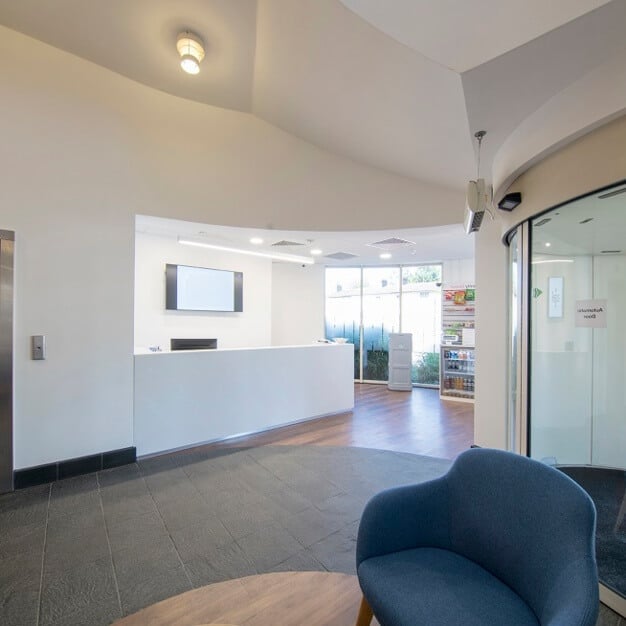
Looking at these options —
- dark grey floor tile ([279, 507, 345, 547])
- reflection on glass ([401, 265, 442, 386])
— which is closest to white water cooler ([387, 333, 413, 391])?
reflection on glass ([401, 265, 442, 386])

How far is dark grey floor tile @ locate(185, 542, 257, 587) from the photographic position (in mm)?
1986

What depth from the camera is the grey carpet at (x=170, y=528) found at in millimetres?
1882

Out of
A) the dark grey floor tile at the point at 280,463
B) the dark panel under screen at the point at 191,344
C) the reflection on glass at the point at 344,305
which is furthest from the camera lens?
the reflection on glass at the point at 344,305

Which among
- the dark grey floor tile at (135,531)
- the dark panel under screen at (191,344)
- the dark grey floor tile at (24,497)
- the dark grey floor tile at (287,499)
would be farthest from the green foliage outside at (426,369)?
the dark grey floor tile at (24,497)

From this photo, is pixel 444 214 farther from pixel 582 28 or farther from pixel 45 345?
pixel 45 345

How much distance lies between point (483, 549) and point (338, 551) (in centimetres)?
105

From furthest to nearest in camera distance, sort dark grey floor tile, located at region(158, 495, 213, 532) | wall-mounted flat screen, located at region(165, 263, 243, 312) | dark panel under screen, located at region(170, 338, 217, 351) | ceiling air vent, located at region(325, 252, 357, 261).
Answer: ceiling air vent, located at region(325, 252, 357, 261) → wall-mounted flat screen, located at region(165, 263, 243, 312) → dark panel under screen, located at region(170, 338, 217, 351) → dark grey floor tile, located at region(158, 495, 213, 532)

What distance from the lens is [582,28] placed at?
1579 millimetres

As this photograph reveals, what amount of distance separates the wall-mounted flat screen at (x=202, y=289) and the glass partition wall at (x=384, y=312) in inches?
121

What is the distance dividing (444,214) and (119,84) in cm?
374

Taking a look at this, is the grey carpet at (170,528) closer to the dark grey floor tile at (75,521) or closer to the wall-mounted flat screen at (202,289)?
the dark grey floor tile at (75,521)

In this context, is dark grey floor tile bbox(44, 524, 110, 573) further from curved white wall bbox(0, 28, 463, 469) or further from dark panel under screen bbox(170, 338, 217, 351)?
dark panel under screen bbox(170, 338, 217, 351)

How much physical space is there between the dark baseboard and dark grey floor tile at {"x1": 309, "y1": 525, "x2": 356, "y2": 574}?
2.27 m

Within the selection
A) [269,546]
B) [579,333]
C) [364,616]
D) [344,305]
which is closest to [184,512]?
[269,546]
